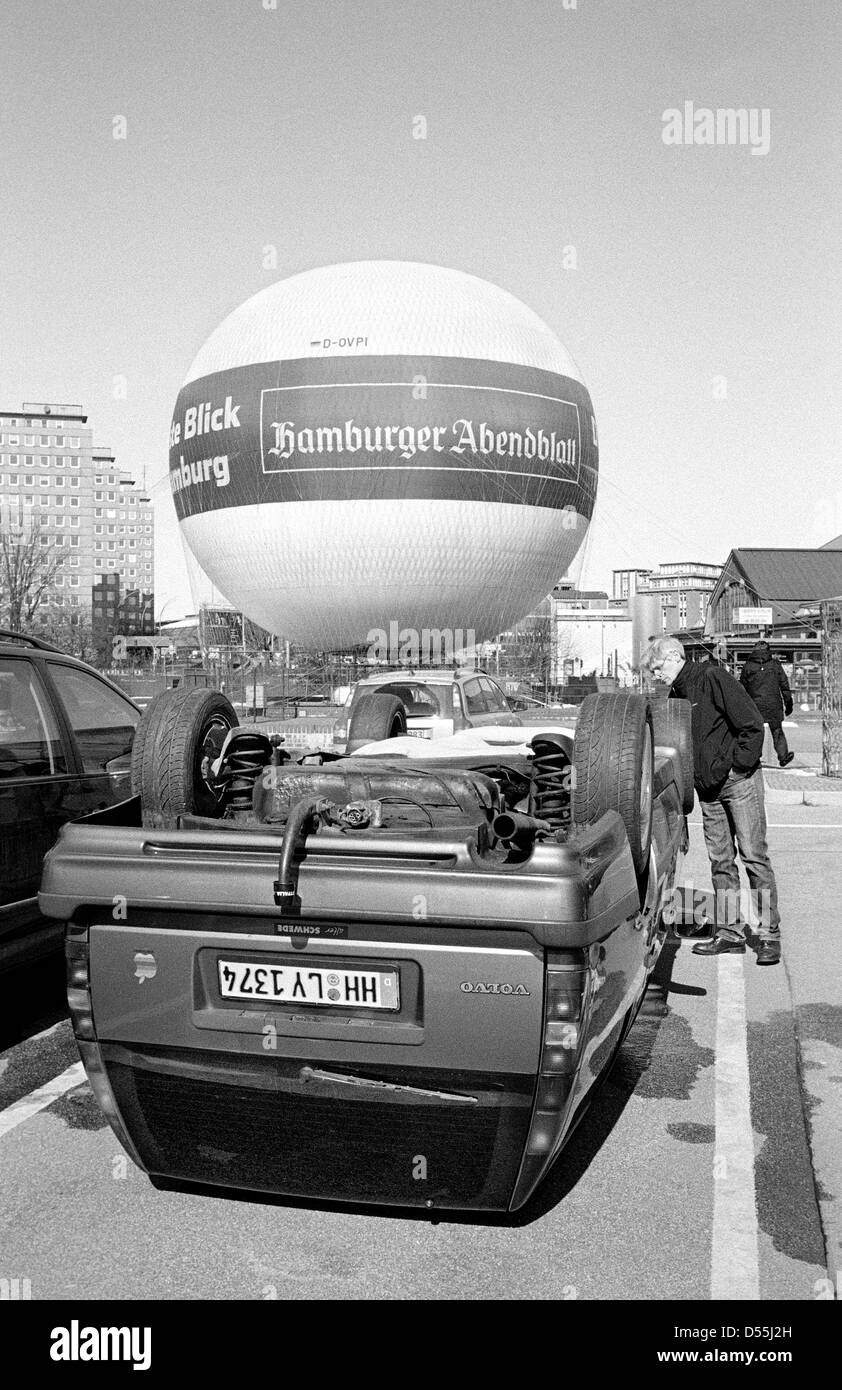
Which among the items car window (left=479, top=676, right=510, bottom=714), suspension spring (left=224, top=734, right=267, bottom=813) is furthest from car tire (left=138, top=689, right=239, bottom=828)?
car window (left=479, top=676, right=510, bottom=714)

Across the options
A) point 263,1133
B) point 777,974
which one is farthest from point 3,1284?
point 777,974

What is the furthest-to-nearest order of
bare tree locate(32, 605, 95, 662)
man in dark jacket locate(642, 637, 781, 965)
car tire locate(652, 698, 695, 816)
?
bare tree locate(32, 605, 95, 662), man in dark jacket locate(642, 637, 781, 965), car tire locate(652, 698, 695, 816)

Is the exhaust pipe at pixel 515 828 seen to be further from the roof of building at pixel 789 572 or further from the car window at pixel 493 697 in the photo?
the roof of building at pixel 789 572

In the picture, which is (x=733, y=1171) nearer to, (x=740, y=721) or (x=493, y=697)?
(x=740, y=721)

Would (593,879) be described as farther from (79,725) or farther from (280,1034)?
(79,725)

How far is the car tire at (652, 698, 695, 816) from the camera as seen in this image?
637 centimetres

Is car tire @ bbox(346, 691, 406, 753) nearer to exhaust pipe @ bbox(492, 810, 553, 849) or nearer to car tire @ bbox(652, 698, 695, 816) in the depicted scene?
car tire @ bbox(652, 698, 695, 816)

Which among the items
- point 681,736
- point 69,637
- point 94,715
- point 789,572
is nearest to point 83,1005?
point 94,715

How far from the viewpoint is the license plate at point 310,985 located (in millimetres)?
2973

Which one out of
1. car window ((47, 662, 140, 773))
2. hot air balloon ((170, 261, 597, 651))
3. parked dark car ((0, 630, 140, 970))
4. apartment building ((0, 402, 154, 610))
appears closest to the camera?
parked dark car ((0, 630, 140, 970))

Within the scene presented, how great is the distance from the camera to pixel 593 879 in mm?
3023

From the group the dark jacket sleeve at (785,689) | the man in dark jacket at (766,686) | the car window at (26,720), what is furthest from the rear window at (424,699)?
the car window at (26,720)

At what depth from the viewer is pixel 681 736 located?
6.50 metres

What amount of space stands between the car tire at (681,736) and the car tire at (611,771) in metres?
2.36
